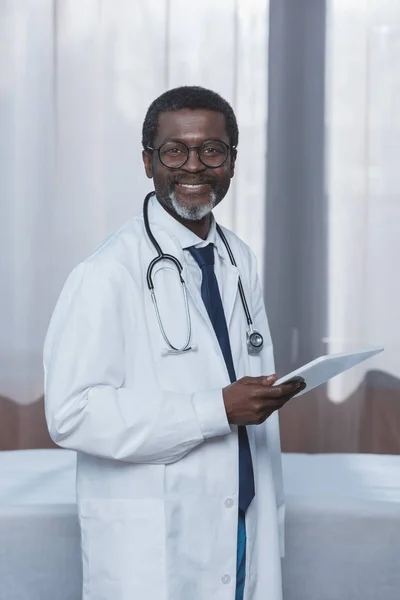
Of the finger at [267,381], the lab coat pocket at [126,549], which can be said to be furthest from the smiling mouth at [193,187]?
the lab coat pocket at [126,549]

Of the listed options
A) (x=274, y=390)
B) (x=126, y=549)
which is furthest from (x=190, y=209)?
(x=126, y=549)

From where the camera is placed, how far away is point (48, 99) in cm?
264

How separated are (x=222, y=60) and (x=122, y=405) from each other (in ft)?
6.07

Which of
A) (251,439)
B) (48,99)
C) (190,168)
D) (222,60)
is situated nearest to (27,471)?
(251,439)

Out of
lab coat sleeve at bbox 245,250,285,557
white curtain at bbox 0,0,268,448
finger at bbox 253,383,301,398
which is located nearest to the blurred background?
white curtain at bbox 0,0,268,448

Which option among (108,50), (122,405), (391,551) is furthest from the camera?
(108,50)

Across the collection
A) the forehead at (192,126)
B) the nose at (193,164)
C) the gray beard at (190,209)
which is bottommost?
the gray beard at (190,209)

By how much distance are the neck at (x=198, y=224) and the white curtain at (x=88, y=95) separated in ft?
4.36

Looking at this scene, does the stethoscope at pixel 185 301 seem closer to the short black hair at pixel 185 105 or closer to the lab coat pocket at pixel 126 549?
the short black hair at pixel 185 105

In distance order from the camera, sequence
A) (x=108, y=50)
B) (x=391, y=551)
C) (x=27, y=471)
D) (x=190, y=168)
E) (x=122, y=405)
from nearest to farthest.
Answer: (x=122, y=405), (x=190, y=168), (x=391, y=551), (x=27, y=471), (x=108, y=50)

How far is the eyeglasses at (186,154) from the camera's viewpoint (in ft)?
4.16

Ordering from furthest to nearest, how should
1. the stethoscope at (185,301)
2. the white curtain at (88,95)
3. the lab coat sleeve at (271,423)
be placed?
the white curtain at (88,95), the lab coat sleeve at (271,423), the stethoscope at (185,301)

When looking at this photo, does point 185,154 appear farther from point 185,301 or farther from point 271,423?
point 271,423

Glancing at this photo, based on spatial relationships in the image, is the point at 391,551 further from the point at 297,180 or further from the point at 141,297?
the point at 297,180
